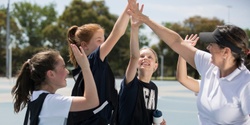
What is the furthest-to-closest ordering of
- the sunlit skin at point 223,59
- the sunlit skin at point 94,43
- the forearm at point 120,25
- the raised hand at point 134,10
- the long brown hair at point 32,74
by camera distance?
1. the sunlit skin at point 94,43
2. the forearm at point 120,25
3. the raised hand at point 134,10
4. the long brown hair at point 32,74
5. the sunlit skin at point 223,59

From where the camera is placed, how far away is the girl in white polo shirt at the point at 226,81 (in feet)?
7.55


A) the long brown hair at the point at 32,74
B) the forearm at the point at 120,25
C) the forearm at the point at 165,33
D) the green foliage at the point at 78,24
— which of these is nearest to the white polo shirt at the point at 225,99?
the forearm at the point at 165,33

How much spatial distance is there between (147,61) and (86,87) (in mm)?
1356

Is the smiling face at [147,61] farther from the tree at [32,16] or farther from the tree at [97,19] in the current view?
the tree at [32,16]

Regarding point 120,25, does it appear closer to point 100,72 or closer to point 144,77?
point 100,72

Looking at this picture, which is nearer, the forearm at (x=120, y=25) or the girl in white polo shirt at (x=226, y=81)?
the girl in white polo shirt at (x=226, y=81)

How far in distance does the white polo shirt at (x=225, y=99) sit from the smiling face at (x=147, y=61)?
1115 mm

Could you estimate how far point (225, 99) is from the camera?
2324 millimetres

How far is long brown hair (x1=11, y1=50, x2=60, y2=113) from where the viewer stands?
2.54 m

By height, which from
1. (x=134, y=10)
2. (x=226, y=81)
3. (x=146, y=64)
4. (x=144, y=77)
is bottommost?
(x=144, y=77)

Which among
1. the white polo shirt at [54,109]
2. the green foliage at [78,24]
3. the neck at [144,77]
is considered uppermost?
the white polo shirt at [54,109]

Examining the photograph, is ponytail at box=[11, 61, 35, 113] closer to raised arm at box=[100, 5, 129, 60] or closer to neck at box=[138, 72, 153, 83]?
raised arm at box=[100, 5, 129, 60]

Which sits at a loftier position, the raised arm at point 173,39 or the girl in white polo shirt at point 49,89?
the raised arm at point 173,39

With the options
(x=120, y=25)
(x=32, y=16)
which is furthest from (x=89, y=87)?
(x=32, y=16)
